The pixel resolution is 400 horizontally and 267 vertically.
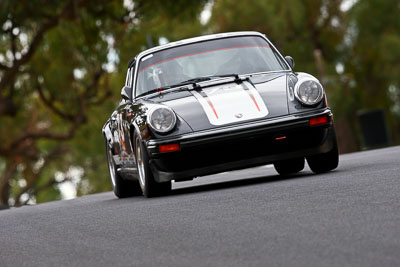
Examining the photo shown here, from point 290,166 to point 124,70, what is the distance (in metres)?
21.7

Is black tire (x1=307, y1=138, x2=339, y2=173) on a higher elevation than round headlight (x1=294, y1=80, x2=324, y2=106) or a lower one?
lower

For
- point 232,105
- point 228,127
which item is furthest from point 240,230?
point 232,105

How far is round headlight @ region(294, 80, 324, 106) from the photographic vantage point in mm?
9242

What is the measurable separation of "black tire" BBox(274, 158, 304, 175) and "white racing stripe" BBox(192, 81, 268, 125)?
164 cm

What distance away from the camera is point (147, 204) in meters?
8.80

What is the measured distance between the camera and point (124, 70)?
32.2 meters

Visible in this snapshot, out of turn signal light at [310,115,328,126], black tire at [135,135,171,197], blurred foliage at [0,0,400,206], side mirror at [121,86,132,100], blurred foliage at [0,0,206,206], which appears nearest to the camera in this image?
turn signal light at [310,115,328,126]

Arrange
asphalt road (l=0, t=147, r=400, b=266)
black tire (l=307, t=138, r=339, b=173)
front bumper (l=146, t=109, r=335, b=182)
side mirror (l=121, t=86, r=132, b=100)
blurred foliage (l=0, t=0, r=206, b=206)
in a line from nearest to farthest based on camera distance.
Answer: asphalt road (l=0, t=147, r=400, b=266), front bumper (l=146, t=109, r=335, b=182), black tire (l=307, t=138, r=339, b=173), side mirror (l=121, t=86, r=132, b=100), blurred foliage (l=0, t=0, r=206, b=206)

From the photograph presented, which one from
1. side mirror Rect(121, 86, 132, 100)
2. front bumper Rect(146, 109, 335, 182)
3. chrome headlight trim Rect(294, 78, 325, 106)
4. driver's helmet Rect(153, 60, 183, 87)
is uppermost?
driver's helmet Rect(153, 60, 183, 87)

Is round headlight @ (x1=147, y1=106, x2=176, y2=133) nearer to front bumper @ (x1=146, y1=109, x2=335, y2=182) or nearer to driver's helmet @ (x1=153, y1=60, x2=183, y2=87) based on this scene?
front bumper @ (x1=146, y1=109, x2=335, y2=182)

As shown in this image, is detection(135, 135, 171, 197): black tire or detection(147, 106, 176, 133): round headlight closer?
detection(147, 106, 176, 133): round headlight

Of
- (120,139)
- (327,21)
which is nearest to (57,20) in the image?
(120,139)

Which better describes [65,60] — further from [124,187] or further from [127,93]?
[127,93]

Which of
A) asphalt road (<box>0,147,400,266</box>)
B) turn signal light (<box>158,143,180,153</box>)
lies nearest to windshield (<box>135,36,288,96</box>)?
turn signal light (<box>158,143,180,153</box>)
